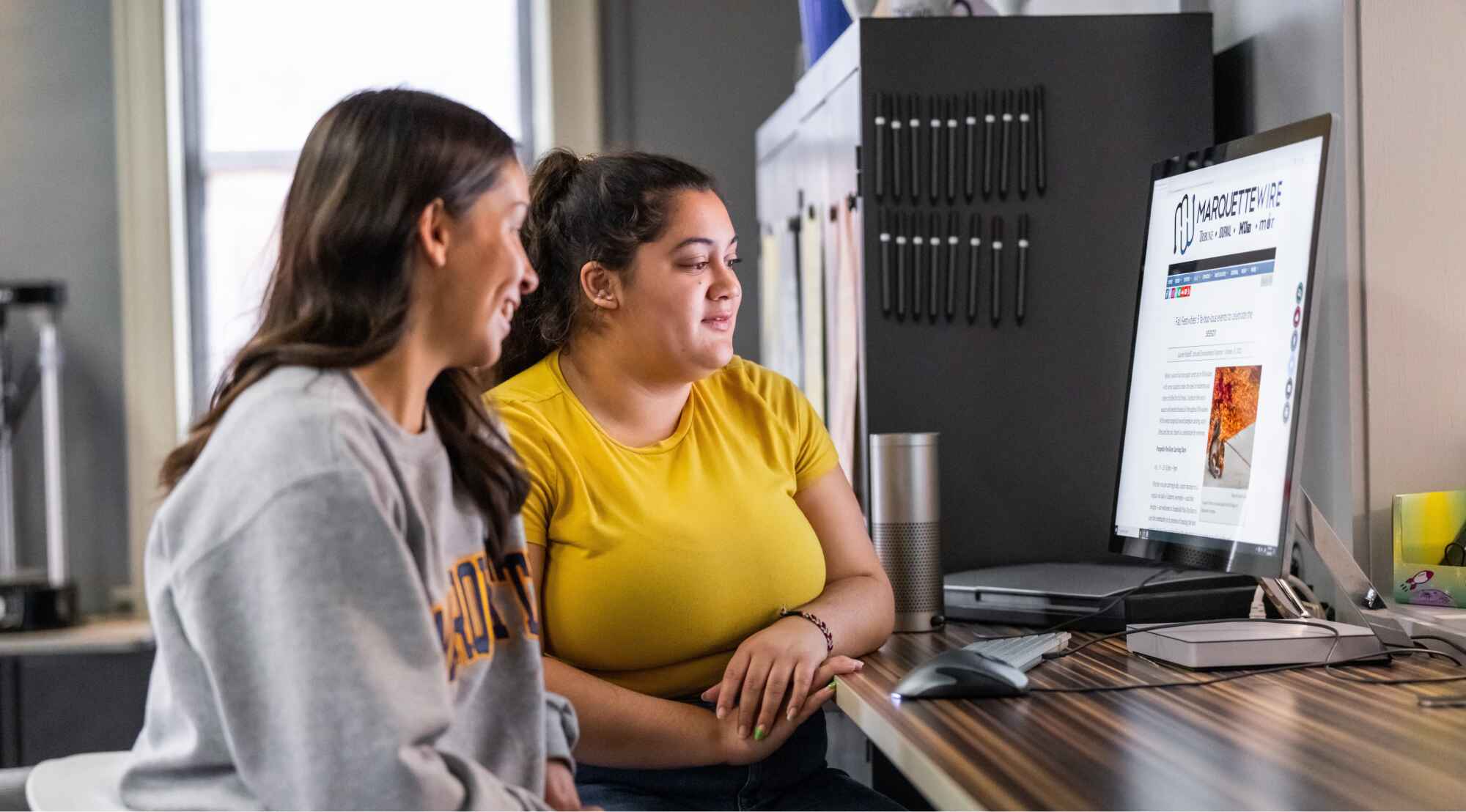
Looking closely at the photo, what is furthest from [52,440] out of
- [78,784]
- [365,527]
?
[365,527]

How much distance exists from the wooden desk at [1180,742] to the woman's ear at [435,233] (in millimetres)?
522

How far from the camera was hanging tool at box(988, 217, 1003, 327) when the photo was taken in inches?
74.2

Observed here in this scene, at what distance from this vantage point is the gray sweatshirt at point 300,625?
849 mm

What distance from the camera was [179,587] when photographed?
87cm

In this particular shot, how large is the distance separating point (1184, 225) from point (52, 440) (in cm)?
289

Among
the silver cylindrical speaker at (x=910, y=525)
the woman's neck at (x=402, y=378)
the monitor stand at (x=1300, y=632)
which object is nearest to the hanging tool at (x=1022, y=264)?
the silver cylindrical speaker at (x=910, y=525)

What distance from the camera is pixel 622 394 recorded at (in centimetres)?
160

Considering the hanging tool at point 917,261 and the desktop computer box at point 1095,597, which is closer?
the desktop computer box at point 1095,597

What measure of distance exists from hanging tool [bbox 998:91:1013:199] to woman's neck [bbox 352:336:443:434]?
1.06m

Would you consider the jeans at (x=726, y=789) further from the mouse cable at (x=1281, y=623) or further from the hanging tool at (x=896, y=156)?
the hanging tool at (x=896, y=156)

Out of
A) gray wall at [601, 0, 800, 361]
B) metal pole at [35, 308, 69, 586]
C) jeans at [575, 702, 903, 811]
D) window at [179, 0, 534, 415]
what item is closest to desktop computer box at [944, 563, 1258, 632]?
jeans at [575, 702, 903, 811]

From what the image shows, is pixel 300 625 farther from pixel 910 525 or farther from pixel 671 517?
pixel 910 525

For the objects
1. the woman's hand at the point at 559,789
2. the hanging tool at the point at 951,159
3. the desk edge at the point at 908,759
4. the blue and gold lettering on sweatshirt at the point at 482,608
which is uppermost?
the hanging tool at the point at 951,159

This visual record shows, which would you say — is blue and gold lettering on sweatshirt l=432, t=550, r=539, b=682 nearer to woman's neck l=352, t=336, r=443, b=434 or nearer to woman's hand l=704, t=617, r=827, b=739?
woman's neck l=352, t=336, r=443, b=434
